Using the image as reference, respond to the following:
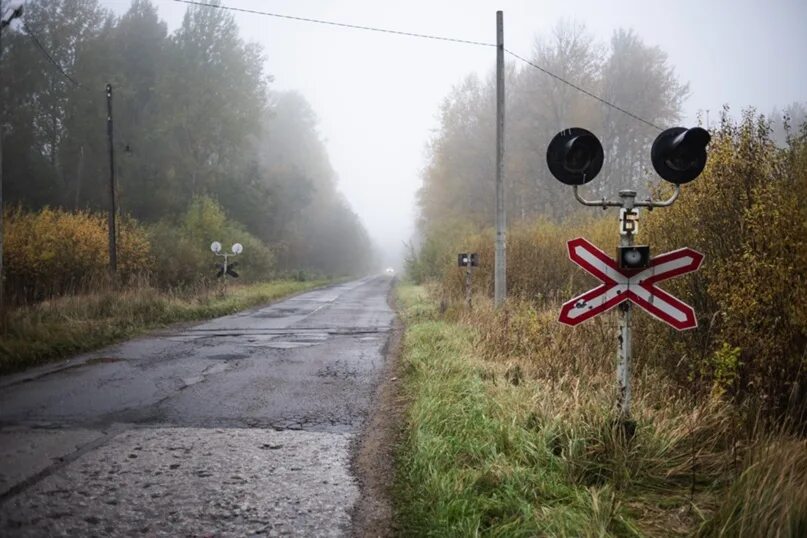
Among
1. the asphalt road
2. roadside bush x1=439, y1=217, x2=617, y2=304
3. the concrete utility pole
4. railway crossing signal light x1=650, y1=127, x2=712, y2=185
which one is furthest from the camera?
roadside bush x1=439, y1=217, x2=617, y2=304

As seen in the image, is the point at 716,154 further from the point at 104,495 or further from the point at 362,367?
the point at 104,495

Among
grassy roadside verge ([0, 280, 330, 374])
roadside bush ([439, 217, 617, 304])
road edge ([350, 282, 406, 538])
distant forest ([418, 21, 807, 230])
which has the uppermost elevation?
distant forest ([418, 21, 807, 230])

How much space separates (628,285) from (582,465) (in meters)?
1.32

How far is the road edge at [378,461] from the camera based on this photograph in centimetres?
332

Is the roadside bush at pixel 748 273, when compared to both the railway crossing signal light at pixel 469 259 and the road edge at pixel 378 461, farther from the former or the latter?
the railway crossing signal light at pixel 469 259

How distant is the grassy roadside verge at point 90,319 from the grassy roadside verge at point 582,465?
6.46 m

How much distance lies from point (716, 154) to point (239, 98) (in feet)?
112

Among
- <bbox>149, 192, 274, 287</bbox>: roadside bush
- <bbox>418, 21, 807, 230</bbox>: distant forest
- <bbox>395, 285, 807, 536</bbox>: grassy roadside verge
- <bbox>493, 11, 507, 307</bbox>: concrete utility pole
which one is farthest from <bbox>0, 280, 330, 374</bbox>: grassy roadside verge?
<bbox>418, 21, 807, 230</bbox>: distant forest

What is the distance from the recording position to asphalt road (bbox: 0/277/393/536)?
3.28m

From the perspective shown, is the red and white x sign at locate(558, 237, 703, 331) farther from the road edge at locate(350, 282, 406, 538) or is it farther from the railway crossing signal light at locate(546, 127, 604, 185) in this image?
the road edge at locate(350, 282, 406, 538)

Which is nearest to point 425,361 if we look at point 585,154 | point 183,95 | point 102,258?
point 585,154

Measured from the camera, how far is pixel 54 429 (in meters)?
4.92

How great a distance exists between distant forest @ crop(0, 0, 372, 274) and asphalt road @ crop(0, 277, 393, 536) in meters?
22.3

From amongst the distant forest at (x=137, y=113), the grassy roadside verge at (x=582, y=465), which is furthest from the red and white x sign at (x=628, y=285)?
the distant forest at (x=137, y=113)
